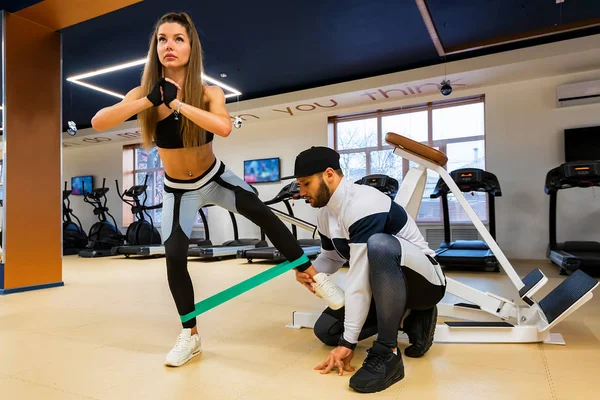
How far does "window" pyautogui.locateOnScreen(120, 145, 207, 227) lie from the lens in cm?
1101

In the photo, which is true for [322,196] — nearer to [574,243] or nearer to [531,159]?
[574,243]

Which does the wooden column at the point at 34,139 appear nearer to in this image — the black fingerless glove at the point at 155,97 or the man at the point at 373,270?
the black fingerless glove at the point at 155,97

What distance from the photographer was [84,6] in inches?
157

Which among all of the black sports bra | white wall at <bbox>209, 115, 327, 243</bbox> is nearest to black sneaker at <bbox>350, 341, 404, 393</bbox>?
the black sports bra

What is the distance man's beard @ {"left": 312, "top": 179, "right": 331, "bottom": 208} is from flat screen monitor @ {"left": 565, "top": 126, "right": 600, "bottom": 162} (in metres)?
6.34

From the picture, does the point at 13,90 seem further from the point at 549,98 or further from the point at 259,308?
the point at 549,98

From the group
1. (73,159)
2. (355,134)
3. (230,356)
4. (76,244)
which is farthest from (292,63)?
(73,159)

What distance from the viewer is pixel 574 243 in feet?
18.2

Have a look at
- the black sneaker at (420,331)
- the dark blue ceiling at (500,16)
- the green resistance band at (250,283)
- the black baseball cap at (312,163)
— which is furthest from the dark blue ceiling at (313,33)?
the black sneaker at (420,331)

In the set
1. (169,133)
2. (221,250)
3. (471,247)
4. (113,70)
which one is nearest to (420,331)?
(169,133)

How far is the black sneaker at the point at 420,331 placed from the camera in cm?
193

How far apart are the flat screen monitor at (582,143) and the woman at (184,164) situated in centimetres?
642

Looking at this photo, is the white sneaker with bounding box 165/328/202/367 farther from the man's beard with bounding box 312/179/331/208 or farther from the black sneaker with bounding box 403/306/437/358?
the black sneaker with bounding box 403/306/437/358

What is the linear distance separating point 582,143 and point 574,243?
1.93m
